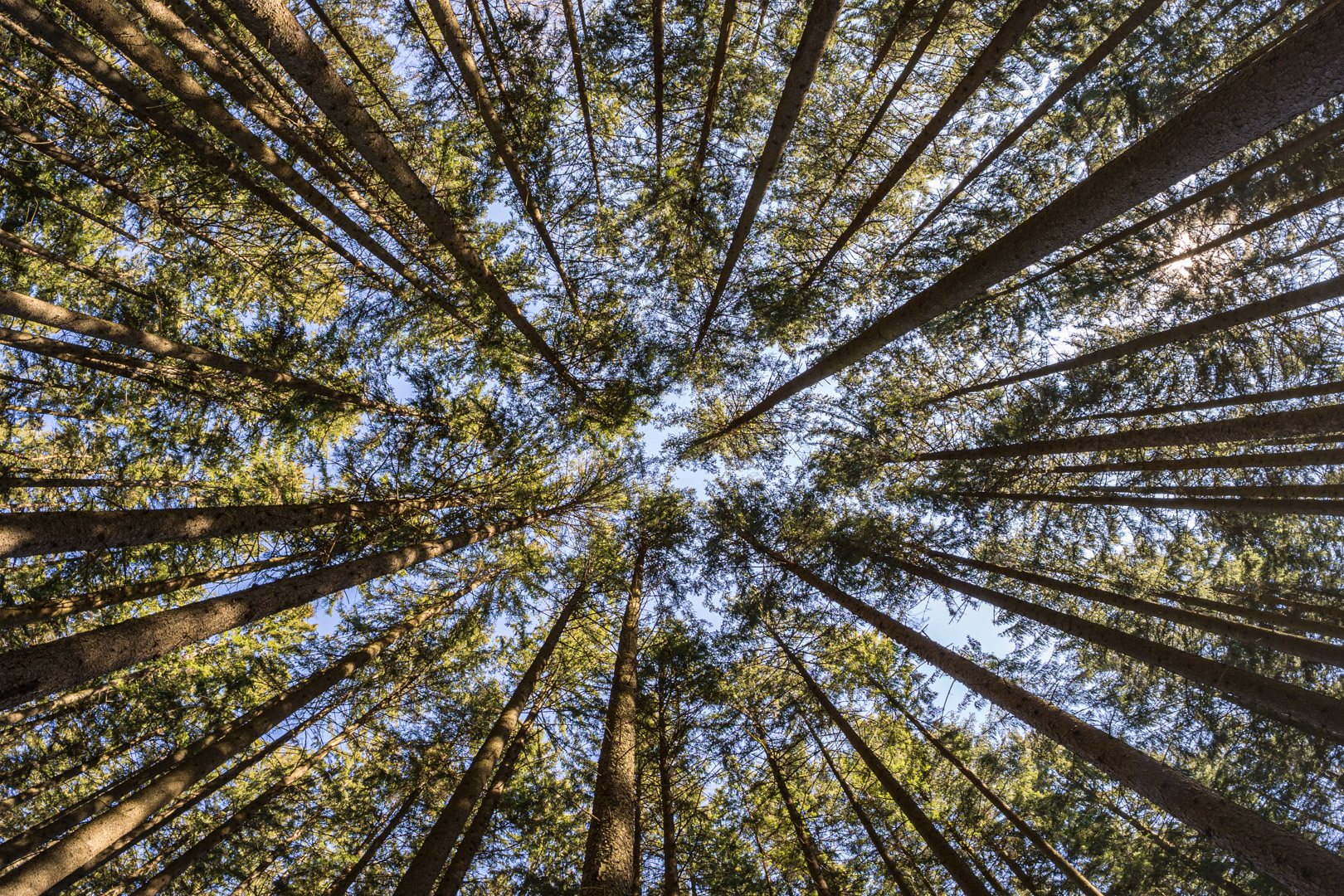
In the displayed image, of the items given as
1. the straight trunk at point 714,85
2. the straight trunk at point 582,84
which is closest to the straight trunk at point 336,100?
the straight trunk at point 582,84

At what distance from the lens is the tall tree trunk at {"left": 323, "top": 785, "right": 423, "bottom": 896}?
23.1 feet

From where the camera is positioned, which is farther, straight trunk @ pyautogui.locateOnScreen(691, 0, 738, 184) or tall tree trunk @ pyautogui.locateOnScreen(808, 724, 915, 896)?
Result: tall tree trunk @ pyautogui.locateOnScreen(808, 724, 915, 896)

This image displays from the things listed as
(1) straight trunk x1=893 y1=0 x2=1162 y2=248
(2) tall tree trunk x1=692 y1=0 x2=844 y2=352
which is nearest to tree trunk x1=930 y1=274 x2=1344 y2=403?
(1) straight trunk x1=893 y1=0 x2=1162 y2=248

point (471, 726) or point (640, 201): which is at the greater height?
point (640, 201)

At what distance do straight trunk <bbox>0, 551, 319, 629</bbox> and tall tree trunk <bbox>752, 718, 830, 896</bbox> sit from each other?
23.5 ft

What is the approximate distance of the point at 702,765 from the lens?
808 cm

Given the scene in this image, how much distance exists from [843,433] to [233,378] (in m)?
10.2

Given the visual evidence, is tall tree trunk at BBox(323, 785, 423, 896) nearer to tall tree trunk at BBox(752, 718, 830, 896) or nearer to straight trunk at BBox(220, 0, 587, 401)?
tall tree trunk at BBox(752, 718, 830, 896)

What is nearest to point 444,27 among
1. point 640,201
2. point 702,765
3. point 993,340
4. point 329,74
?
point 329,74

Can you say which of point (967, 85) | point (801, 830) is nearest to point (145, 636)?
point (801, 830)

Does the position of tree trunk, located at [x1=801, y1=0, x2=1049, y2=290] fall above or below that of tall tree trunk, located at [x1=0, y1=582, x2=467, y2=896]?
above

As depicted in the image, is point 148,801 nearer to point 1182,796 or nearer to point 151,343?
point 151,343

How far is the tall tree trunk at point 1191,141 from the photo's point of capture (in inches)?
108

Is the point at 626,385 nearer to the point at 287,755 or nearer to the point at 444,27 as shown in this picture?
the point at 444,27
